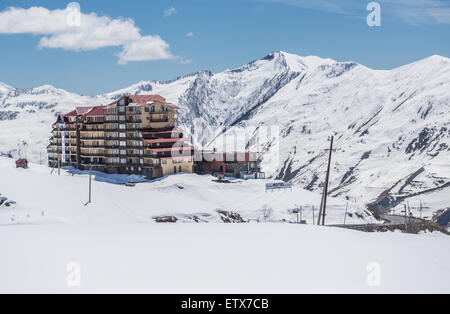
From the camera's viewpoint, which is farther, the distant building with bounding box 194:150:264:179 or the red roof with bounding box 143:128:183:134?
the distant building with bounding box 194:150:264:179

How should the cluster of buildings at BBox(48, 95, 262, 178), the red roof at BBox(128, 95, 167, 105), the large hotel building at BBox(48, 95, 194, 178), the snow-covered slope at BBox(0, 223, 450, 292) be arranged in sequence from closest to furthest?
1. the snow-covered slope at BBox(0, 223, 450, 292)
2. the large hotel building at BBox(48, 95, 194, 178)
3. the cluster of buildings at BBox(48, 95, 262, 178)
4. the red roof at BBox(128, 95, 167, 105)

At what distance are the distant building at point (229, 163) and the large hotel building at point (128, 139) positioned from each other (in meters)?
4.89

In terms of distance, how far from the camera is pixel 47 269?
12766 mm

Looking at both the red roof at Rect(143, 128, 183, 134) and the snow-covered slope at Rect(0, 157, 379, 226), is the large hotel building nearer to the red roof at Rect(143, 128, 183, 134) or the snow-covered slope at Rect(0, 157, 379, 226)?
the red roof at Rect(143, 128, 183, 134)

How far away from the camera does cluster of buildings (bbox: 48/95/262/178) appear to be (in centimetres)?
9700

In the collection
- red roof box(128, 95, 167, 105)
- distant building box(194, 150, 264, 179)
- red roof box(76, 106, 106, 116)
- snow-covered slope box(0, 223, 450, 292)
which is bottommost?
snow-covered slope box(0, 223, 450, 292)

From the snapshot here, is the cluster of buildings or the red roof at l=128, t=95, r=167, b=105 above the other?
the red roof at l=128, t=95, r=167, b=105

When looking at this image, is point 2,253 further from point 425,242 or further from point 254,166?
point 254,166

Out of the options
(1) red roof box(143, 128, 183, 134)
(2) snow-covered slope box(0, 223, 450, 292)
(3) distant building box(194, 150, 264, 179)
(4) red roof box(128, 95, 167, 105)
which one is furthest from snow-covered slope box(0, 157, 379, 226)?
(2) snow-covered slope box(0, 223, 450, 292)

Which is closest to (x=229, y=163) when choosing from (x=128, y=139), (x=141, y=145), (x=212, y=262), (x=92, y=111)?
(x=141, y=145)

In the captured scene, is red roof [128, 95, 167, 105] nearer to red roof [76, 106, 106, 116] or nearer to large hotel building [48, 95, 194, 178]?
large hotel building [48, 95, 194, 178]

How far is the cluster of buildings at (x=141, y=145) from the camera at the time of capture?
9700 cm

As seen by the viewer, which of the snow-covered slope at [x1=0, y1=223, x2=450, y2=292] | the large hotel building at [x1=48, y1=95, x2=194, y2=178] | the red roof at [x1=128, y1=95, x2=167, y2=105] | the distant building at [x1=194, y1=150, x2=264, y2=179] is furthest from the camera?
the distant building at [x1=194, y1=150, x2=264, y2=179]

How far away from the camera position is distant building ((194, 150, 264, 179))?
10225 cm
